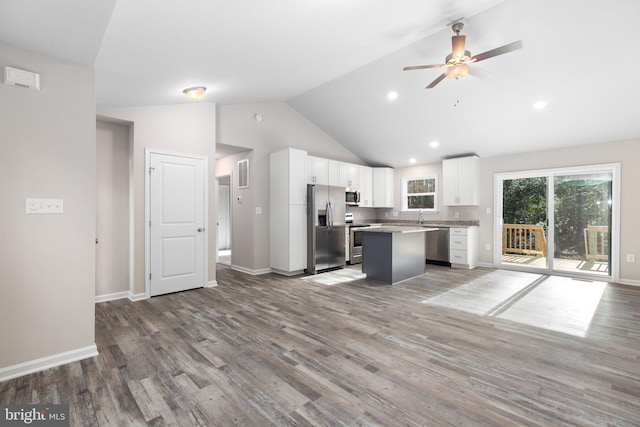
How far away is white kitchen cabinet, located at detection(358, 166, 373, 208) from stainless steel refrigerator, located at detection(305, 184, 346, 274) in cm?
127

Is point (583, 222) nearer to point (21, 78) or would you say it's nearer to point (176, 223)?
point (176, 223)

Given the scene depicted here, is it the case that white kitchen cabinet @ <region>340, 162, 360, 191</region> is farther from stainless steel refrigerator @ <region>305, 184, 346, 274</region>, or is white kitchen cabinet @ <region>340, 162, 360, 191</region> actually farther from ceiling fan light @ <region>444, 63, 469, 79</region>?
ceiling fan light @ <region>444, 63, 469, 79</region>

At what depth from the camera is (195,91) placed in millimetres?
3637

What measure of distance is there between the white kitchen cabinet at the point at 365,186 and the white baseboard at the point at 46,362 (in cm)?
576

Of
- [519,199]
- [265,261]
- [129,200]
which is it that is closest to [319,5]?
[129,200]

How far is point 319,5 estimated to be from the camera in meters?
2.35

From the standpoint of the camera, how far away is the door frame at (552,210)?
5023 mm

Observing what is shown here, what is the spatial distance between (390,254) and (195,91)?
3.69 meters

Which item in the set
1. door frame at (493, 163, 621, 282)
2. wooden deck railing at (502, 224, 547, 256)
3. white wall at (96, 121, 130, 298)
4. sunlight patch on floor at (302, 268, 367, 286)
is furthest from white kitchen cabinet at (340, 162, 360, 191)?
white wall at (96, 121, 130, 298)

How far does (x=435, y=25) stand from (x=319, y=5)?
170 cm

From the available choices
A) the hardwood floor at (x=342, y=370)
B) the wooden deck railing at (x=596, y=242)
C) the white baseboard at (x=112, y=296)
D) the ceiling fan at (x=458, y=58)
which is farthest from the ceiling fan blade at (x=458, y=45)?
the white baseboard at (x=112, y=296)

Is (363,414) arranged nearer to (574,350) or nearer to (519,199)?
(574,350)

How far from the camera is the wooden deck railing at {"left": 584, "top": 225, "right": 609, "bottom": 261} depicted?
5.19 meters

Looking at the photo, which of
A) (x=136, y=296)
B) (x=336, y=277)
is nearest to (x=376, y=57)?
(x=336, y=277)
